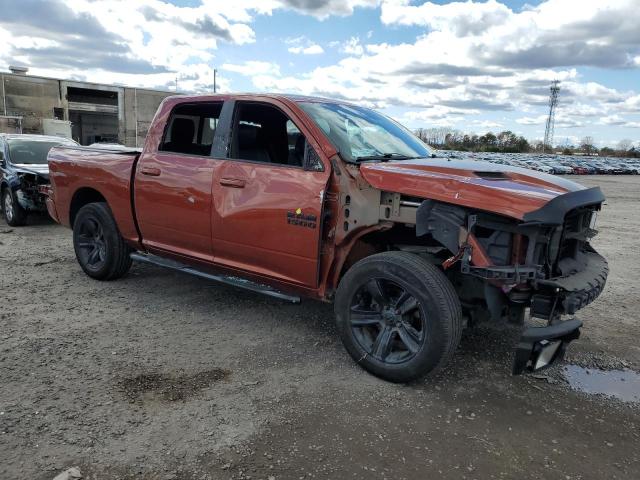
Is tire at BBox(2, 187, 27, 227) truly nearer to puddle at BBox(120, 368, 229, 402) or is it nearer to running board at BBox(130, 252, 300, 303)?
running board at BBox(130, 252, 300, 303)

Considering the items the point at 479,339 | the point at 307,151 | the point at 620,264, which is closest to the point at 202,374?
the point at 307,151

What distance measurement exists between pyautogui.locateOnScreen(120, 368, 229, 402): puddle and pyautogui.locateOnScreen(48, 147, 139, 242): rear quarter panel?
215 cm

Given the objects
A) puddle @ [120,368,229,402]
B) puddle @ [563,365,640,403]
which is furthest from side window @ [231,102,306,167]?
puddle @ [563,365,640,403]

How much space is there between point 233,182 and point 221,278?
86 centimetres

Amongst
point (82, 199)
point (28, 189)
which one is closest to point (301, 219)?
point (82, 199)

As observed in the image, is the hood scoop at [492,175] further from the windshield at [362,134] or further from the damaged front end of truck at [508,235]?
the windshield at [362,134]

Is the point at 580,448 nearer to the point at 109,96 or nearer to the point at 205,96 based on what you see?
the point at 205,96

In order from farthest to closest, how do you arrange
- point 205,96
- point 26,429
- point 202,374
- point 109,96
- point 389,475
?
point 109,96, point 205,96, point 202,374, point 26,429, point 389,475

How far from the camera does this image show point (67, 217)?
619cm

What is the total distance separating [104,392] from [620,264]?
7.12 metres

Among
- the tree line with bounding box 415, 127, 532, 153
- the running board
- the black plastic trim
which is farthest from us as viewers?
the tree line with bounding box 415, 127, 532, 153

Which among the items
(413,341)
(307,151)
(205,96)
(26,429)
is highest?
(205,96)

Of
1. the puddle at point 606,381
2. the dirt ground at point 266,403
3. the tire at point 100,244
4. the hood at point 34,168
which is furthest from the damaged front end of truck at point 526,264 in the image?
the hood at point 34,168

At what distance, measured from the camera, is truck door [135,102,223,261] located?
15.1 ft
